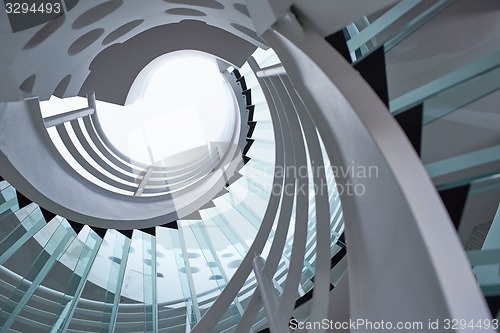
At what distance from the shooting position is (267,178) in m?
9.18

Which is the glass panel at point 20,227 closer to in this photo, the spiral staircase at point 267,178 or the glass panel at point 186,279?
the spiral staircase at point 267,178

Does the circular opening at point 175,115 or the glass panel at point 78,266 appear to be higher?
the circular opening at point 175,115

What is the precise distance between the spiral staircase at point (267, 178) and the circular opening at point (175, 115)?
2.14 feet

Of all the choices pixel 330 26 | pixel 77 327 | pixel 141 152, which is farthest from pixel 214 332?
pixel 141 152

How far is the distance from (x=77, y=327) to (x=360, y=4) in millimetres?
6436

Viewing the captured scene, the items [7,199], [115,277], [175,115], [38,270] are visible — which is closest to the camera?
[7,199]

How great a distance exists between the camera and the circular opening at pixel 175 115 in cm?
1197

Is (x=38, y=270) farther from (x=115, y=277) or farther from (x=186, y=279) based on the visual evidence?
(x=186, y=279)

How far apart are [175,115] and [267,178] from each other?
9031 mm

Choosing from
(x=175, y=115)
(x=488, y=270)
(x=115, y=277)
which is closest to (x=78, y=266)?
(x=115, y=277)

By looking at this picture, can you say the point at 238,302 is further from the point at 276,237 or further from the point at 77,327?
the point at 77,327

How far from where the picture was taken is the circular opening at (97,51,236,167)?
11969 millimetres

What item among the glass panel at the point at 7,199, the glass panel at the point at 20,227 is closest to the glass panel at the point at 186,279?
the glass panel at the point at 20,227

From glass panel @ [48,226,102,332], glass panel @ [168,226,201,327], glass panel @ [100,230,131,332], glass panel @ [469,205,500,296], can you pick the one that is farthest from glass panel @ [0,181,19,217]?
glass panel @ [469,205,500,296]
